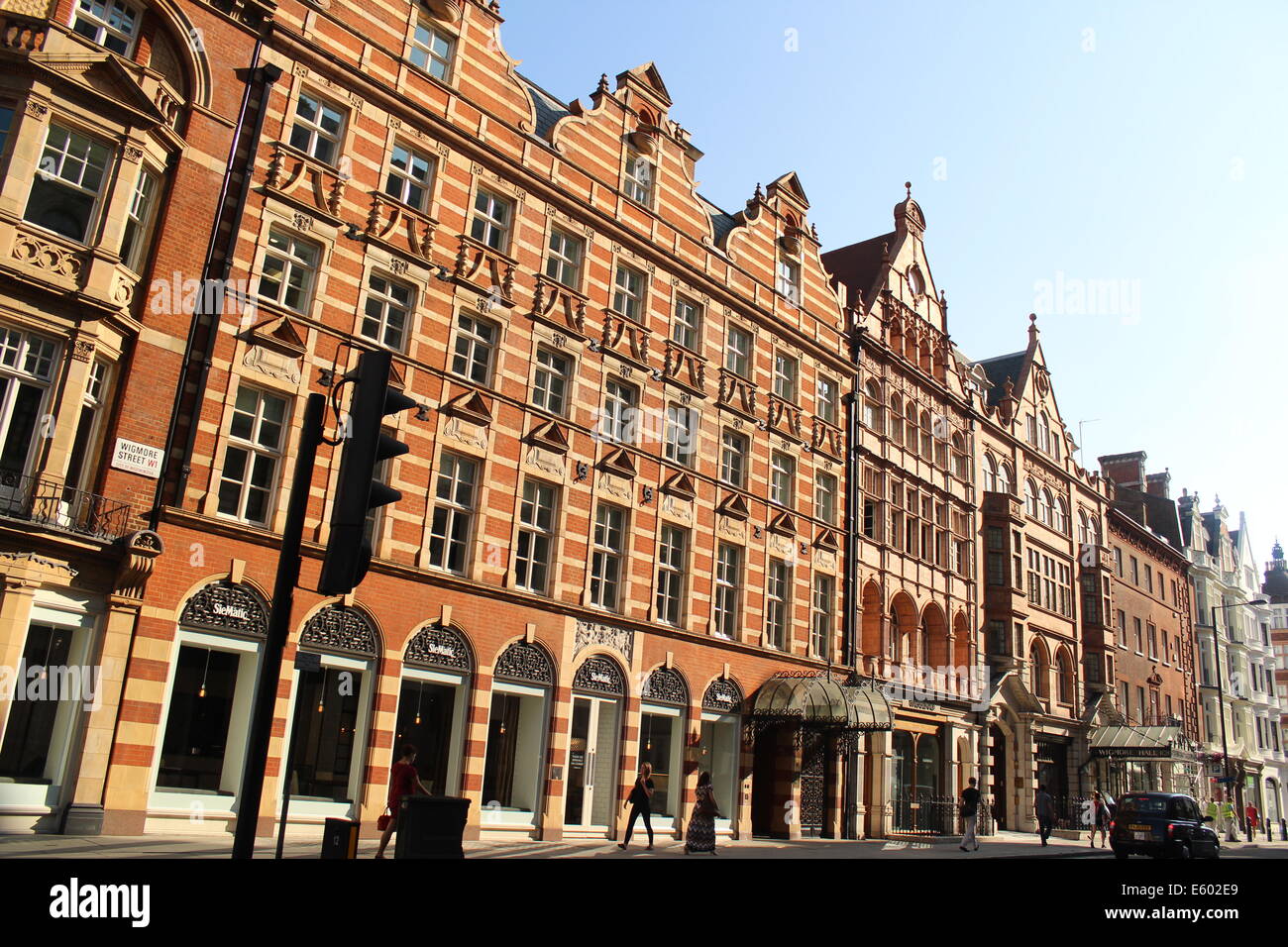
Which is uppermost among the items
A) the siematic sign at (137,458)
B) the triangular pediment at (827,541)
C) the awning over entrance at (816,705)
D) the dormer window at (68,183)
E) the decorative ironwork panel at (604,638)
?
the dormer window at (68,183)

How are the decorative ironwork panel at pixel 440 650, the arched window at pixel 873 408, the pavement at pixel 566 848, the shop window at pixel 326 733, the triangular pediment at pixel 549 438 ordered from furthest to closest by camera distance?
the arched window at pixel 873 408, the triangular pediment at pixel 549 438, the decorative ironwork panel at pixel 440 650, the shop window at pixel 326 733, the pavement at pixel 566 848

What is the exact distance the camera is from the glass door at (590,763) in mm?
A: 21719

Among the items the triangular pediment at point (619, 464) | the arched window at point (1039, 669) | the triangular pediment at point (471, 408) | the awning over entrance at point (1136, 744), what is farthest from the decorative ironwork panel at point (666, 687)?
the awning over entrance at point (1136, 744)

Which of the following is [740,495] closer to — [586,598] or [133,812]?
[586,598]

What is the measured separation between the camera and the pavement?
41.7ft

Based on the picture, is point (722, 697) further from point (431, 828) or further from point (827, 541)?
point (431, 828)

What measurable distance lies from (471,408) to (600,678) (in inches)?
277

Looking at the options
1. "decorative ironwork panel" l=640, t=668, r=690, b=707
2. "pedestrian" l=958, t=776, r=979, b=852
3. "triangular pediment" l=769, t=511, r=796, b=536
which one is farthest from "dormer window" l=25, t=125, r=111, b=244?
"pedestrian" l=958, t=776, r=979, b=852

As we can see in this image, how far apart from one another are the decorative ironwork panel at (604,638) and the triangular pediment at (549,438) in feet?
13.5

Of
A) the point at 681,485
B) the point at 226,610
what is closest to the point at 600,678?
the point at 681,485

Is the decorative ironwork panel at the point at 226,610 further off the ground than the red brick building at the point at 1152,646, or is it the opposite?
the red brick building at the point at 1152,646

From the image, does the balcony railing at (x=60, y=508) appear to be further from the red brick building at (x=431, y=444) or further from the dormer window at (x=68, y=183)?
the dormer window at (x=68, y=183)

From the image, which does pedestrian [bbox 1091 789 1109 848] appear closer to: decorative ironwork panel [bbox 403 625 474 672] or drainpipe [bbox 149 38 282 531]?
decorative ironwork panel [bbox 403 625 474 672]

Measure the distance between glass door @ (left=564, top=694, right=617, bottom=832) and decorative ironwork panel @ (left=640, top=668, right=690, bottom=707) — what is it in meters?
1.18
